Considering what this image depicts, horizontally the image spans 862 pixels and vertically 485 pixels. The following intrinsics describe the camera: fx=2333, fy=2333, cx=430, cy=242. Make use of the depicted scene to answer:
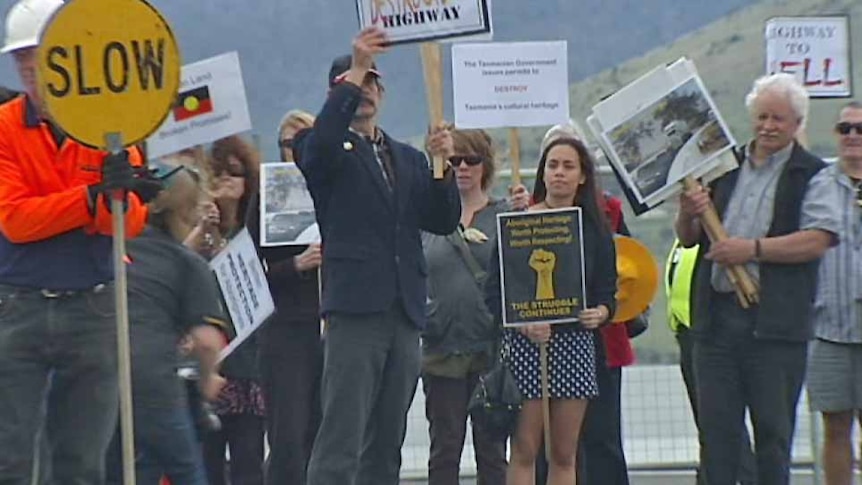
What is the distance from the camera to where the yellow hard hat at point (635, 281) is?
1109cm

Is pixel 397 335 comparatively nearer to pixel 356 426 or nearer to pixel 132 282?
pixel 356 426

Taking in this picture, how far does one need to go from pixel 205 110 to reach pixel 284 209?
60cm

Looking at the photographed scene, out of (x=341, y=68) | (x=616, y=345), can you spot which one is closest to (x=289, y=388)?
(x=616, y=345)

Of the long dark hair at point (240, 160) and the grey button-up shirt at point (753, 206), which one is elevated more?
the long dark hair at point (240, 160)

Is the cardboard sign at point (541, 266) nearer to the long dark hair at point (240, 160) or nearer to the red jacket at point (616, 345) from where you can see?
the red jacket at point (616, 345)

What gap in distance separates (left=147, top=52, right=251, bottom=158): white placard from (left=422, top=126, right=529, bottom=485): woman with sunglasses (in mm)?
1043

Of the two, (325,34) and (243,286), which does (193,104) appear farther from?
(325,34)

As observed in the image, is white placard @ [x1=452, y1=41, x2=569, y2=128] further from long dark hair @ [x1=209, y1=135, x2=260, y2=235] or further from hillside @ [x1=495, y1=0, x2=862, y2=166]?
hillside @ [x1=495, y1=0, x2=862, y2=166]

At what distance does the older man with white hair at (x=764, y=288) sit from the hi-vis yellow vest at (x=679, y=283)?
1128 mm

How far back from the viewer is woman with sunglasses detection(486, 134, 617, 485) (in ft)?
33.6

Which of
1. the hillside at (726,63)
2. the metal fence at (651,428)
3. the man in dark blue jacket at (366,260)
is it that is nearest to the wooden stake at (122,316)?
the man in dark blue jacket at (366,260)

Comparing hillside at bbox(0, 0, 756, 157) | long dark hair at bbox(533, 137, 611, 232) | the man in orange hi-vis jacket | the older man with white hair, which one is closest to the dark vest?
the older man with white hair

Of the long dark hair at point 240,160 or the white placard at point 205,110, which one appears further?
the long dark hair at point 240,160

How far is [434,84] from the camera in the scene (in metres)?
9.45
